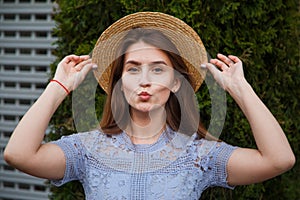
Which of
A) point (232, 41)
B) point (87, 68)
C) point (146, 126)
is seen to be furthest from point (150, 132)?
point (232, 41)

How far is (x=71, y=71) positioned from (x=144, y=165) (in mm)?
491

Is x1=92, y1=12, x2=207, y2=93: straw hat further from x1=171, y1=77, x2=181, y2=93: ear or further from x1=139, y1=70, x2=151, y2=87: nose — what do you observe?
x1=139, y1=70, x2=151, y2=87: nose

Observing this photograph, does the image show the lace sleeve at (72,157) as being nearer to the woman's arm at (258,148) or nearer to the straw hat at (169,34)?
the straw hat at (169,34)

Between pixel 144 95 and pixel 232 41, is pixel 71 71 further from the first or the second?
pixel 232 41

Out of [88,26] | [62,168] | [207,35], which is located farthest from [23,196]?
[62,168]

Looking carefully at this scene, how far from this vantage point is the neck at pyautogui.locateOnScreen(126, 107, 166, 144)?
89.7 inches

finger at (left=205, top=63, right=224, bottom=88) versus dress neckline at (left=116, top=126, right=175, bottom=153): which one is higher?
finger at (left=205, top=63, right=224, bottom=88)

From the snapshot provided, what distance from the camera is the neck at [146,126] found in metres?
2.28

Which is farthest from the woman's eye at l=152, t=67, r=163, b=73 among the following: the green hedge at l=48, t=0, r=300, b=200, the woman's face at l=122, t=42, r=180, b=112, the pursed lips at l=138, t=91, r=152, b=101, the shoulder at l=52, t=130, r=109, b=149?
the green hedge at l=48, t=0, r=300, b=200

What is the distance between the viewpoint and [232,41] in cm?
333

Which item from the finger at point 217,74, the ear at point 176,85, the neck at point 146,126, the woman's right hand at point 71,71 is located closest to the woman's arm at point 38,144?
the woman's right hand at point 71,71

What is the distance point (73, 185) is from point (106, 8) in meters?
1.07

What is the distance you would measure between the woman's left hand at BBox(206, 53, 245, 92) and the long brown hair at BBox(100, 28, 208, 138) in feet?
0.47

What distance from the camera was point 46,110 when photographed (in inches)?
86.8
